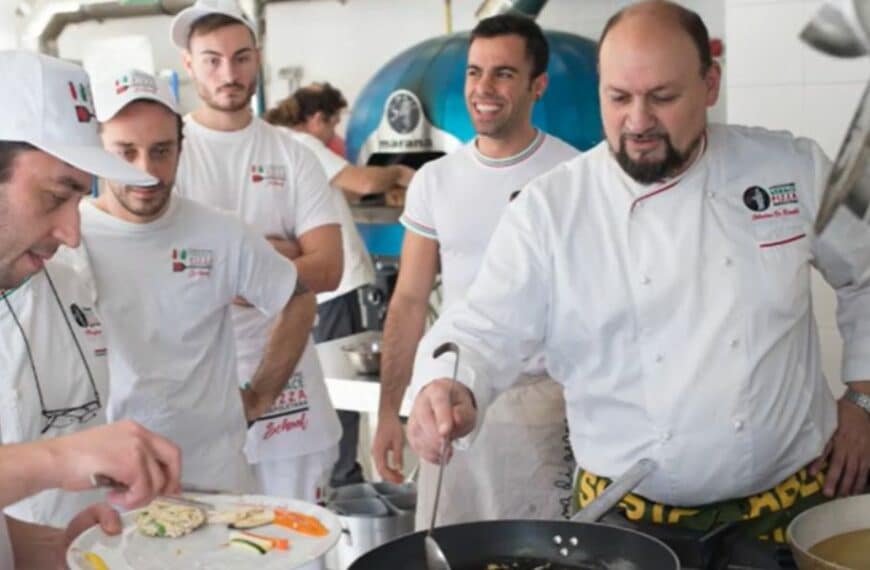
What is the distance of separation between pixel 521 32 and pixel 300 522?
5.50 ft

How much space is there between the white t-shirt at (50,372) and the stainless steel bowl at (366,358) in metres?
1.81

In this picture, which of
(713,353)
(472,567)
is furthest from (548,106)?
(472,567)

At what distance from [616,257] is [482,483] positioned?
3.19 feet

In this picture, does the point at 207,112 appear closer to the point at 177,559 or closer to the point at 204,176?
the point at 204,176

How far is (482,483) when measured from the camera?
2803 mm

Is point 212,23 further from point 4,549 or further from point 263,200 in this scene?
point 4,549

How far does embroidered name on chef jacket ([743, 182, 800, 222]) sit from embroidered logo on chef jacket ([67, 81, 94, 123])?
104 cm

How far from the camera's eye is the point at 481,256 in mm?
2812

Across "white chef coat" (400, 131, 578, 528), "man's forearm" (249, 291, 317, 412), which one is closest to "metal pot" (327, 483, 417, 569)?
"white chef coat" (400, 131, 578, 528)

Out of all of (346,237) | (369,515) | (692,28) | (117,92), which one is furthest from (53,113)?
(346,237)

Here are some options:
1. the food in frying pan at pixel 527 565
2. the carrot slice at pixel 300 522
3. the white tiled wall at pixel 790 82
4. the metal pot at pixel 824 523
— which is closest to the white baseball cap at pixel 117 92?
the carrot slice at pixel 300 522

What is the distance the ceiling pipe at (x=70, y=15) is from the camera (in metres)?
8.07

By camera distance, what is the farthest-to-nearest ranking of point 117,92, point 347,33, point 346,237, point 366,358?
point 347,33
point 346,237
point 366,358
point 117,92

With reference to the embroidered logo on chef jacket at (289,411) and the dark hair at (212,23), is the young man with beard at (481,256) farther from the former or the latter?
the dark hair at (212,23)
